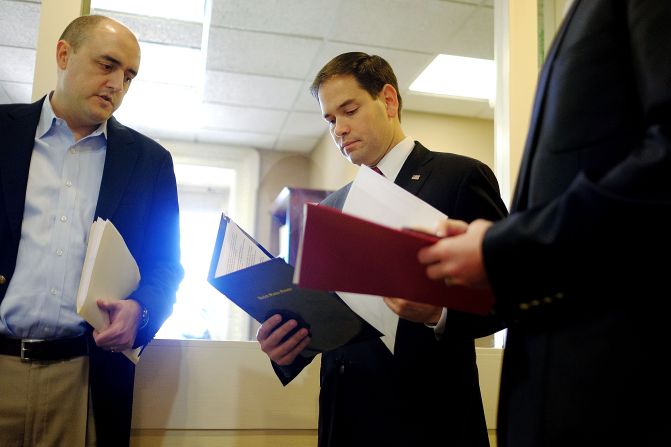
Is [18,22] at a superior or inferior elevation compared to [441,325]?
superior

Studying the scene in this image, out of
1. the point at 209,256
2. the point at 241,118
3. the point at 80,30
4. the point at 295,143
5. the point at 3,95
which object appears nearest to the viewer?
the point at 80,30

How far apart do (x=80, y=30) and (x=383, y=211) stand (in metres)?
0.94

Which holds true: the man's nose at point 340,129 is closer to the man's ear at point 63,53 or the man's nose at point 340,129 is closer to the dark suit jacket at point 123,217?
the dark suit jacket at point 123,217

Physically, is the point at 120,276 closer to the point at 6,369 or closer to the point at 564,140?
the point at 6,369

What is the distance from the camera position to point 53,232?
124 centimetres

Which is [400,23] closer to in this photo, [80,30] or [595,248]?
[80,30]

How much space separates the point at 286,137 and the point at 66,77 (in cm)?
394

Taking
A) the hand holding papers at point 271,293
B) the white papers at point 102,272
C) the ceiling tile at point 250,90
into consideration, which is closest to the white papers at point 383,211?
the hand holding papers at point 271,293

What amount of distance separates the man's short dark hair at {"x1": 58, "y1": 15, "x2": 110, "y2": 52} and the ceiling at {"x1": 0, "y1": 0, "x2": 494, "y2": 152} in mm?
1727

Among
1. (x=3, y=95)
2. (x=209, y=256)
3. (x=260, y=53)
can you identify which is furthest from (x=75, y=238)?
(x=209, y=256)

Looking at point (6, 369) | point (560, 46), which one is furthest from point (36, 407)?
point (560, 46)

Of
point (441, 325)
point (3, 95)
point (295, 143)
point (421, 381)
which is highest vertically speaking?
point (295, 143)

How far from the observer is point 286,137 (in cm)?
528

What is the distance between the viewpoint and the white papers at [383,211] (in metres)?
0.91
